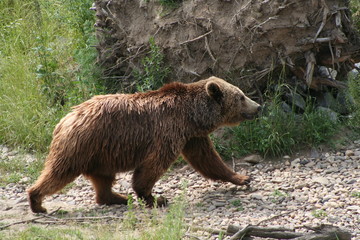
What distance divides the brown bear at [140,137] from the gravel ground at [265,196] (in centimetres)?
29

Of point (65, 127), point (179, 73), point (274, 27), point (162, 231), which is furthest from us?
point (179, 73)

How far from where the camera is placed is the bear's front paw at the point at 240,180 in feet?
23.3

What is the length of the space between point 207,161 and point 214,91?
3.02 ft

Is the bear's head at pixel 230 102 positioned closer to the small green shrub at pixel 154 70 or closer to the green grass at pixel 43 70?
the small green shrub at pixel 154 70

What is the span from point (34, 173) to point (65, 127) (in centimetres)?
191

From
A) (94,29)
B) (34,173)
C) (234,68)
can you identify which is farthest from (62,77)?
(234,68)

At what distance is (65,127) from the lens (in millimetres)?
6562

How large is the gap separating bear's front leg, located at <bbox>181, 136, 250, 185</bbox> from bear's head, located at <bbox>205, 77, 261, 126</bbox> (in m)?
0.40

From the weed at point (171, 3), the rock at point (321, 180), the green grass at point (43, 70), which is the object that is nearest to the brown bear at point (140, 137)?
the rock at point (321, 180)

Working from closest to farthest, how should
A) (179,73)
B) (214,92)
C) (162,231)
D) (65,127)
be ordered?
(162,231) → (65,127) → (214,92) → (179,73)

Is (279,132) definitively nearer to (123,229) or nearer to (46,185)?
(123,229)

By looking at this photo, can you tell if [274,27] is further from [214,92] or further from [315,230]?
[315,230]

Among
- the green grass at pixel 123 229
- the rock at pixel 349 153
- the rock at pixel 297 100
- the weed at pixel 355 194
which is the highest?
the rock at pixel 297 100

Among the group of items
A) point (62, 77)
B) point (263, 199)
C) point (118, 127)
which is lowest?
point (263, 199)
